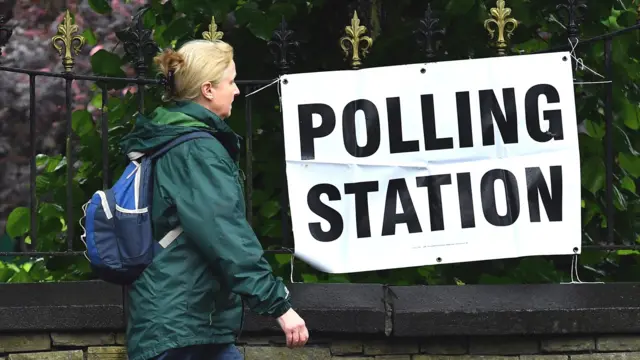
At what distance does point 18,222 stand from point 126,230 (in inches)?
98.2

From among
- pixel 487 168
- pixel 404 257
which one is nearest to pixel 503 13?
pixel 487 168

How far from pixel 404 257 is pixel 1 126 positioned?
7792 millimetres

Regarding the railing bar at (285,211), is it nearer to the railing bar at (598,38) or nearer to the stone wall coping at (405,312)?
the stone wall coping at (405,312)

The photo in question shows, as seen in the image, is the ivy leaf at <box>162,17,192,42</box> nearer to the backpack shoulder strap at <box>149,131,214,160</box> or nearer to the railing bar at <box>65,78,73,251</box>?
the railing bar at <box>65,78,73,251</box>

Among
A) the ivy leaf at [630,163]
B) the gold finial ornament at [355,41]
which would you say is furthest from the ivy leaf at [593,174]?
the gold finial ornament at [355,41]

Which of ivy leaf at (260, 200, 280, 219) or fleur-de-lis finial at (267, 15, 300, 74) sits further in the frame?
ivy leaf at (260, 200, 280, 219)

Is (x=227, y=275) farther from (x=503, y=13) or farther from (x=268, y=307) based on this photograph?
(x=503, y=13)

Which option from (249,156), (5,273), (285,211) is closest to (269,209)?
(285,211)

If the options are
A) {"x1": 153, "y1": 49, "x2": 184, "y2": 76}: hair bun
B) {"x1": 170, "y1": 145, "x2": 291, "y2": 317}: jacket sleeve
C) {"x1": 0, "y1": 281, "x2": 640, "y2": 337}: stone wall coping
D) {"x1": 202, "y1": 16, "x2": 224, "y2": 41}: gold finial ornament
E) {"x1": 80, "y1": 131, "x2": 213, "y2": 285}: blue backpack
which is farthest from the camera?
{"x1": 202, "y1": 16, "x2": 224, "y2": 41}: gold finial ornament

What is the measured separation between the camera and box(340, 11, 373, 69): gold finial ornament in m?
6.31

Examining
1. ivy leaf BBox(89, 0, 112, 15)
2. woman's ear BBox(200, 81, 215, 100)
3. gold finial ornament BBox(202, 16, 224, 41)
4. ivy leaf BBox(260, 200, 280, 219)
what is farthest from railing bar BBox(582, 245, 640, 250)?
ivy leaf BBox(89, 0, 112, 15)

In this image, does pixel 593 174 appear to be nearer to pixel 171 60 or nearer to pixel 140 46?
pixel 140 46

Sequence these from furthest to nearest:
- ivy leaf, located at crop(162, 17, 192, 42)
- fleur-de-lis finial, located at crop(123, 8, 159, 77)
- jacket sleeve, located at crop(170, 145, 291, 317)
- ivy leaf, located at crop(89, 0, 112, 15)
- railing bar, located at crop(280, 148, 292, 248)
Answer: ivy leaf, located at crop(89, 0, 112, 15)
ivy leaf, located at crop(162, 17, 192, 42)
railing bar, located at crop(280, 148, 292, 248)
fleur-de-lis finial, located at crop(123, 8, 159, 77)
jacket sleeve, located at crop(170, 145, 291, 317)

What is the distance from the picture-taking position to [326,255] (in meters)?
6.30
